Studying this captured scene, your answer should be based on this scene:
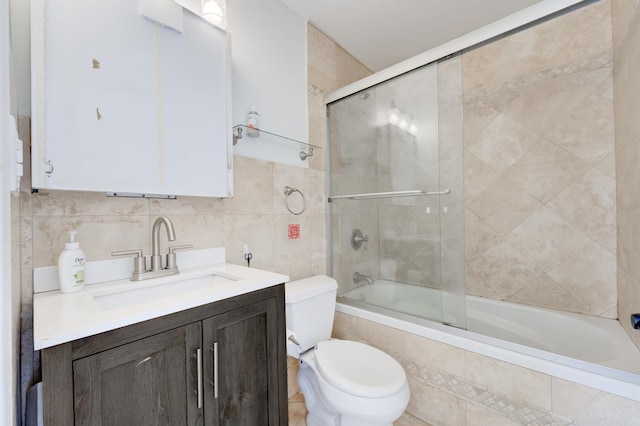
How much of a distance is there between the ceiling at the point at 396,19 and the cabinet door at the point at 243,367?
188 centimetres

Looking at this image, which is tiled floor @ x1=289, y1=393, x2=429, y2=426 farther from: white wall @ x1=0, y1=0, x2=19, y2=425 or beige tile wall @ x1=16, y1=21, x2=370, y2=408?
white wall @ x1=0, y1=0, x2=19, y2=425

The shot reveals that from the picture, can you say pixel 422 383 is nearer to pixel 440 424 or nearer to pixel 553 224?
pixel 440 424

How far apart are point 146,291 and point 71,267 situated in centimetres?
24

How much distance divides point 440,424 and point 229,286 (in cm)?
130

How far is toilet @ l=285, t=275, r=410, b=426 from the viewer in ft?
3.67

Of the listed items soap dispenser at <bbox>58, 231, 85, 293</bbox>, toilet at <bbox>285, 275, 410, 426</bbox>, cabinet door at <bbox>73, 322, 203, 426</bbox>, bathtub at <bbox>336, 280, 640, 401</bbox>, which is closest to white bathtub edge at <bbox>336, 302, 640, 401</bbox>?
bathtub at <bbox>336, 280, 640, 401</bbox>

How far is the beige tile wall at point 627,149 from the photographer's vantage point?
124 centimetres

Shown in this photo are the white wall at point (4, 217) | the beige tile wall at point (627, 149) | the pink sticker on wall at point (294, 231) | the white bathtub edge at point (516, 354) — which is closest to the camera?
the white wall at point (4, 217)

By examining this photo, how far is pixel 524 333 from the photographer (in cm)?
173

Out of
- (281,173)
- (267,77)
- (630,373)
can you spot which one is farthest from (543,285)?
(267,77)

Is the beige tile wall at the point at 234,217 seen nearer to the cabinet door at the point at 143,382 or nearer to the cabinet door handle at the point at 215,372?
the cabinet door at the point at 143,382

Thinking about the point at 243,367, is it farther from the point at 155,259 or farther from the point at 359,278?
the point at 359,278

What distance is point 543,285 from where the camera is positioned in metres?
1.85

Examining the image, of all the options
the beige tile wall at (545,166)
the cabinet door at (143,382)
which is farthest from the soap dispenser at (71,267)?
the beige tile wall at (545,166)
